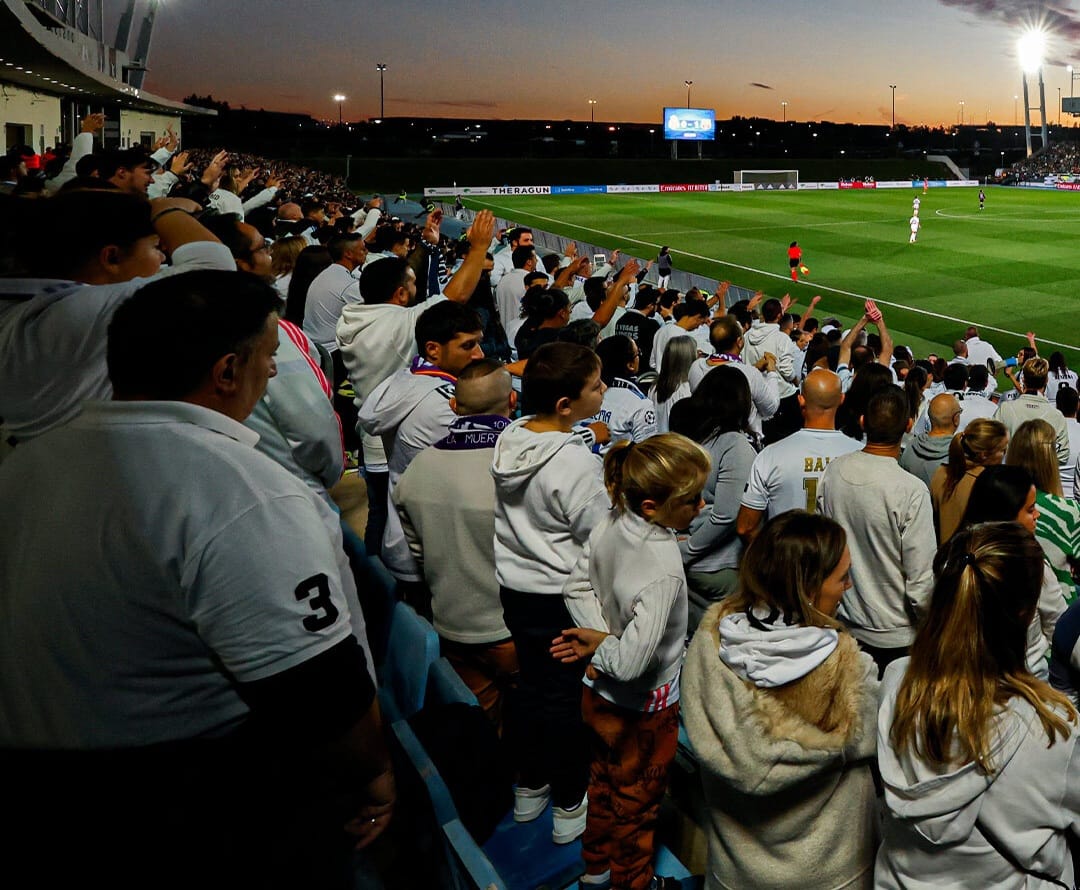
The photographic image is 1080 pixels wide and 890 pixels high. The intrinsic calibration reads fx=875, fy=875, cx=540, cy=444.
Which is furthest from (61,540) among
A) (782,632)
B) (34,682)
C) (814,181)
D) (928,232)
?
(814,181)

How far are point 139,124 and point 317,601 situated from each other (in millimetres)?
48464

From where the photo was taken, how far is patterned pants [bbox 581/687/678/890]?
2.99 metres

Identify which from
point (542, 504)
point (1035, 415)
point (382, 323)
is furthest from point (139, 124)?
point (542, 504)

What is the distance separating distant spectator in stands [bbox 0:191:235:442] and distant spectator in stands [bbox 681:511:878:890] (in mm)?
1944

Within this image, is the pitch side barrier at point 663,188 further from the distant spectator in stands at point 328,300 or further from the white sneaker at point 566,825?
the white sneaker at point 566,825

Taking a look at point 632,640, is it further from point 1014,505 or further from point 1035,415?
point 1035,415

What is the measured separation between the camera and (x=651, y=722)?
300cm

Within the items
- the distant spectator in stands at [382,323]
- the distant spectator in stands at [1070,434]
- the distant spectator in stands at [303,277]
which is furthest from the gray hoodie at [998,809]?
the distant spectator in stands at [303,277]

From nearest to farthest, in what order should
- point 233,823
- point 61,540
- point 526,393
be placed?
point 61,540, point 233,823, point 526,393

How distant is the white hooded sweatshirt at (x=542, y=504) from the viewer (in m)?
3.21

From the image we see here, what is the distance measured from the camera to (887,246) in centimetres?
3262

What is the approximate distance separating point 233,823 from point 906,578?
3.09 metres

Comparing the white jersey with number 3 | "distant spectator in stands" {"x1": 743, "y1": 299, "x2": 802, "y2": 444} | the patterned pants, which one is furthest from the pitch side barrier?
the patterned pants

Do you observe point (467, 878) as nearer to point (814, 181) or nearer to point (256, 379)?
point (256, 379)
